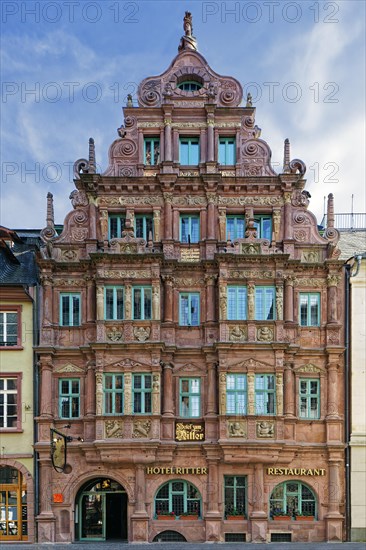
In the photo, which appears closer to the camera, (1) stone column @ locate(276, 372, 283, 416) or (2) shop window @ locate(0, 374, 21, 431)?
(1) stone column @ locate(276, 372, 283, 416)

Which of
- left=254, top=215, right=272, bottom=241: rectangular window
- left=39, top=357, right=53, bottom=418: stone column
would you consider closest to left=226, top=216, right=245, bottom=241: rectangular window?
left=254, top=215, right=272, bottom=241: rectangular window

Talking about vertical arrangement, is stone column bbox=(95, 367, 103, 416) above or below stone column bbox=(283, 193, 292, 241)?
below

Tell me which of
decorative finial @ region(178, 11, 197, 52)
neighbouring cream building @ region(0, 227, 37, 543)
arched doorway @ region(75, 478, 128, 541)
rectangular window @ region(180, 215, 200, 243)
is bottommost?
arched doorway @ region(75, 478, 128, 541)

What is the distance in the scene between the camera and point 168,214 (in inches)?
1101

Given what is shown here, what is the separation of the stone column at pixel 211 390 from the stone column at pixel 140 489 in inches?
145

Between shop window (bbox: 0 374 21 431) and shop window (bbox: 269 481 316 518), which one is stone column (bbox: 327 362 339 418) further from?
shop window (bbox: 0 374 21 431)

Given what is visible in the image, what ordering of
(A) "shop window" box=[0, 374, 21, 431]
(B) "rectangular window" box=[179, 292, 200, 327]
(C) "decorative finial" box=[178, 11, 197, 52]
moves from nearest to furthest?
(A) "shop window" box=[0, 374, 21, 431] → (B) "rectangular window" box=[179, 292, 200, 327] → (C) "decorative finial" box=[178, 11, 197, 52]

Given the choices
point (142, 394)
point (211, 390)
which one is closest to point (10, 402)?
point (142, 394)

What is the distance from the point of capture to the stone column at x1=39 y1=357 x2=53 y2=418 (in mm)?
26984

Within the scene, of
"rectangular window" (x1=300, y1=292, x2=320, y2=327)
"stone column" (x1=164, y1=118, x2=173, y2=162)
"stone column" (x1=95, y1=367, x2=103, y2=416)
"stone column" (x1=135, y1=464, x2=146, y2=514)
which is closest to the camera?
"stone column" (x1=135, y1=464, x2=146, y2=514)

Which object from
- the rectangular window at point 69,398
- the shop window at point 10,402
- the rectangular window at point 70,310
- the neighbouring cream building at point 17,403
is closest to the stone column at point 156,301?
the rectangular window at point 70,310

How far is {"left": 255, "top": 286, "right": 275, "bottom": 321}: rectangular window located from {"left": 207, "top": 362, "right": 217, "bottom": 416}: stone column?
9.51 ft

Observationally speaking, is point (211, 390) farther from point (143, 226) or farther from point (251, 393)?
point (143, 226)

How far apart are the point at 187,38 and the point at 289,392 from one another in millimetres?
17392
